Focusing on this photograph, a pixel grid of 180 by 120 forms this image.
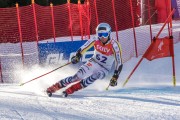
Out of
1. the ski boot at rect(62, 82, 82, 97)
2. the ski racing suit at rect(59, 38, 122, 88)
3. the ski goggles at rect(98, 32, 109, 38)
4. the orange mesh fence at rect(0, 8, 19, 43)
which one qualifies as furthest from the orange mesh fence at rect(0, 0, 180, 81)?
the ski boot at rect(62, 82, 82, 97)

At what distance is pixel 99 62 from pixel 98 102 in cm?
189

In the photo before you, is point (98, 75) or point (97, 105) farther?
point (98, 75)

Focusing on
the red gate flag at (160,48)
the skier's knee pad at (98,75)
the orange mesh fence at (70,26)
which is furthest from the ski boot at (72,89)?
the orange mesh fence at (70,26)

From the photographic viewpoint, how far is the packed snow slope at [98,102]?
7.35 m

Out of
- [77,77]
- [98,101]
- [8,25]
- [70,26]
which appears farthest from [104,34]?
[8,25]

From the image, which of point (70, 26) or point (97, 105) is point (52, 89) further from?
point (70, 26)

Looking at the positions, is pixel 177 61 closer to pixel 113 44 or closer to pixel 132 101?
pixel 113 44

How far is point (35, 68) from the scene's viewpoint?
1325 centimetres

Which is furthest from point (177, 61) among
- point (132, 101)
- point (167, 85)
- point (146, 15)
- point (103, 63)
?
point (146, 15)

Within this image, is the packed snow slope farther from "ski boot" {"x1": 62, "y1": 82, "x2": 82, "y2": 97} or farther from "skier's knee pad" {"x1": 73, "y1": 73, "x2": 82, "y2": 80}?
"skier's knee pad" {"x1": 73, "y1": 73, "x2": 82, "y2": 80}

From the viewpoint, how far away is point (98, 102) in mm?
8523

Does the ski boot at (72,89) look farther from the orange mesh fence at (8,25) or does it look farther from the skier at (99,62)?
the orange mesh fence at (8,25)

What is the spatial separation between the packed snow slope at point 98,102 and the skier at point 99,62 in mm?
258

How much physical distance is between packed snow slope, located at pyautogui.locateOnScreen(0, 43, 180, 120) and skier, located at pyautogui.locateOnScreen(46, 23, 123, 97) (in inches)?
10.2
